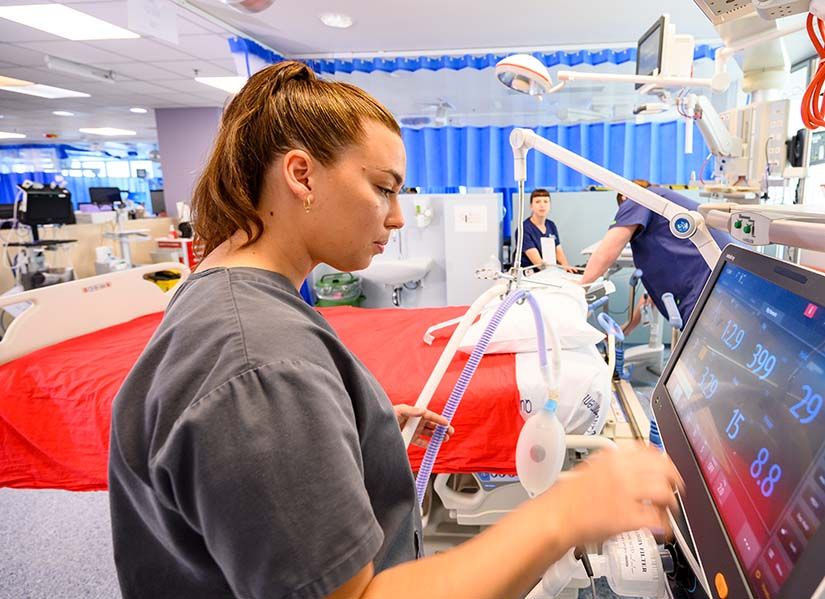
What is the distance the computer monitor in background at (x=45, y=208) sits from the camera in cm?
454

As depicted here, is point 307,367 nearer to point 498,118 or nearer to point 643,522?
point 643,522

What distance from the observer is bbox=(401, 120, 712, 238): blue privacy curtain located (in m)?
4.43

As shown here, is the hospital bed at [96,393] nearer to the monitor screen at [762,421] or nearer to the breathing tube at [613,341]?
the breathing tube at [613,341]

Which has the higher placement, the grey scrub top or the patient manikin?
the grey scrub top

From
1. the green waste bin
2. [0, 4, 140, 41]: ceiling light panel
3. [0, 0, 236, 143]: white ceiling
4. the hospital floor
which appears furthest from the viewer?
the green waste bin

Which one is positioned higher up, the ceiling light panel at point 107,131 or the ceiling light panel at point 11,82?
the ceiling light panel at point 107,131

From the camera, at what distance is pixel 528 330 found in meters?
2.02

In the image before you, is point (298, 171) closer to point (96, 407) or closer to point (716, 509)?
point (716, 509)

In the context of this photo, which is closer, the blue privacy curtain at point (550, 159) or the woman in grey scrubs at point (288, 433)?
the woman in grey scrubs at point (288, 433)

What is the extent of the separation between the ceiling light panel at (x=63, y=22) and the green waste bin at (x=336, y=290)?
2.45 m

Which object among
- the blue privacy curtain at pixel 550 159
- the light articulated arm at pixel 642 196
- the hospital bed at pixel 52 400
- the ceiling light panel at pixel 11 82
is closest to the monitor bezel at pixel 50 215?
the ceiling light panel at pixel 11 82

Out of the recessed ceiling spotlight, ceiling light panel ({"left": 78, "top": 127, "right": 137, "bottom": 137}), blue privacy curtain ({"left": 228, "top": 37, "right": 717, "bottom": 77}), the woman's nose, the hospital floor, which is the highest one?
ceiling light panel ({"left": 78, "top": 127, "right": 137, "bottom": 137})

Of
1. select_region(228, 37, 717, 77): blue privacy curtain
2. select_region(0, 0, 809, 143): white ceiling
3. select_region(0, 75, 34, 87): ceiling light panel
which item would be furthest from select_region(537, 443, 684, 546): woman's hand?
select_region(0, 75, 34, 87): ceiling light panel

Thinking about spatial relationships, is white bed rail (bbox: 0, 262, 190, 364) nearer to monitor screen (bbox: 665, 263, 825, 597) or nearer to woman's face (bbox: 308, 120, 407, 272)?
woman's face (bbox: 308, 120, 407, 272)
